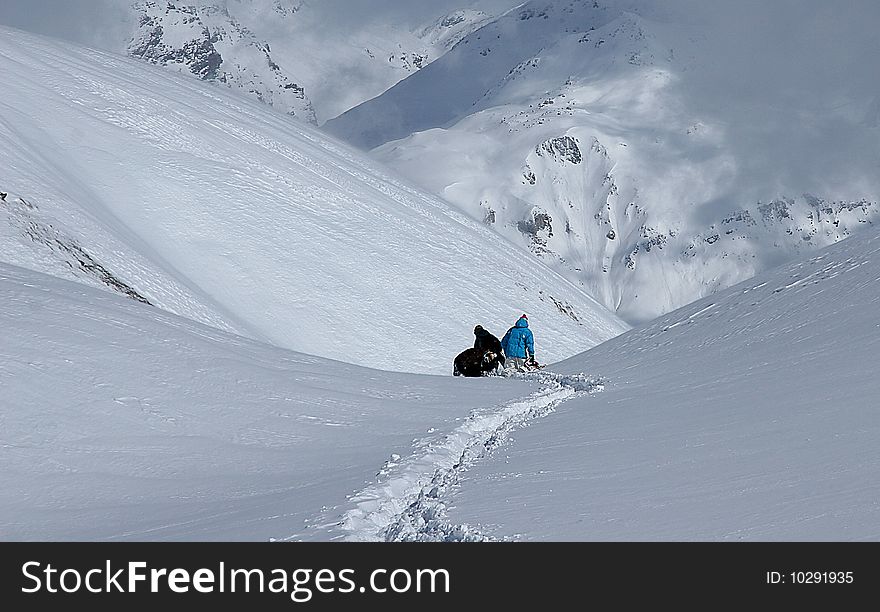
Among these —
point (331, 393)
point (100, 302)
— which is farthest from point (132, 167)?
point (331, 393)

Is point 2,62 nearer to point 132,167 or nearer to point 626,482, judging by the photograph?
point 132,167

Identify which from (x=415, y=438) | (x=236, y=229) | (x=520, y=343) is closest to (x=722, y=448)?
(x=415, y=438)

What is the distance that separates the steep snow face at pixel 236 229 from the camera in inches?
1223

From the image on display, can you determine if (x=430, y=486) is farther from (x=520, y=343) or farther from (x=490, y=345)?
(x=520, y=343)

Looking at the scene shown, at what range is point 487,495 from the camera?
30.8 feet

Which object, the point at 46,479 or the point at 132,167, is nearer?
the point at 46,479

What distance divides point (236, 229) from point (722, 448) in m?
33.8

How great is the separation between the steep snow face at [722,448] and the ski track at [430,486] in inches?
10.6

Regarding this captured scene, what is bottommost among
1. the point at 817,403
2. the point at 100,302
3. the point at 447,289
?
the point at 817,403
